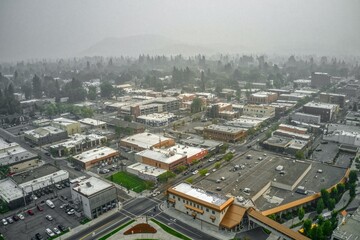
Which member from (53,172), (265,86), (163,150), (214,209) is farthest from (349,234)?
(265,86)

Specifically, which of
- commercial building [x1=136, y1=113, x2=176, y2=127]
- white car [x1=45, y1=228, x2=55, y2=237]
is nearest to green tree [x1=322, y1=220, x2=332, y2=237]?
white car [x1=45, y1=228, x2=55, y2=237]

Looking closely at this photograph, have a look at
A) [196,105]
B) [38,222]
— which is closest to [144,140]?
[38,222]

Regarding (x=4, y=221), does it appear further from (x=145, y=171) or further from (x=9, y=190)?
(x=145, y=171)

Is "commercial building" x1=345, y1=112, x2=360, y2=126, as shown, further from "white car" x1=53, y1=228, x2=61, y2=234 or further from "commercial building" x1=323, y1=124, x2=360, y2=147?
"white car" x1=53, y1=228, x2=61, y2=234

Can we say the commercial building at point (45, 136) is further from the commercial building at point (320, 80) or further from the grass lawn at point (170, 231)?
the commercial building at point (320, 80)

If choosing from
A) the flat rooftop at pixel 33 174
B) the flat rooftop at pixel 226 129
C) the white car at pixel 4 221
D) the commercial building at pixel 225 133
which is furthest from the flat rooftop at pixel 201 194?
the flat rooftop at pixel 226 129
